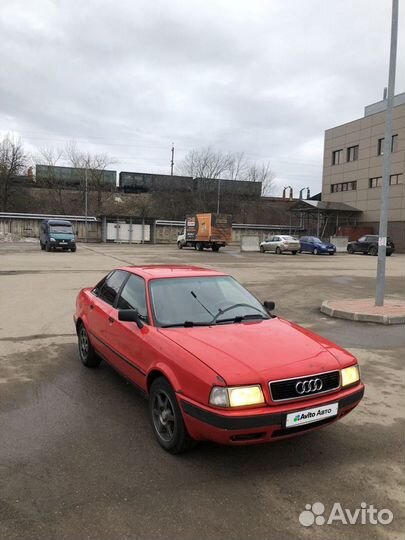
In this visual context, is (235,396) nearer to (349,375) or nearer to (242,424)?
(242,424)

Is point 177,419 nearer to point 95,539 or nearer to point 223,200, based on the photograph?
point 95,539

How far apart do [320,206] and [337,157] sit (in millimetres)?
10430

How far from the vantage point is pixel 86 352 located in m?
5.98

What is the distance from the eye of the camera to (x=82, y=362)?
20.4ft

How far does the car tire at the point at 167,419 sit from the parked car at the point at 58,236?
101ft

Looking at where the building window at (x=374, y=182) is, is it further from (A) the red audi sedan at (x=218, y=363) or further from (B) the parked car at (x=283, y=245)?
(A) the red audi sedan at (x=218, y=363)

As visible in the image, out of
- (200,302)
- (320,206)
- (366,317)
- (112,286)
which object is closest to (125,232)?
(320,206)

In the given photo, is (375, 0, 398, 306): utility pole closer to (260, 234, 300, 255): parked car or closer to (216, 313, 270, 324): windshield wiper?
(216, 313, 270, 324): windshield wiper

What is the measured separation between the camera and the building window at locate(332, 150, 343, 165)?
178ft

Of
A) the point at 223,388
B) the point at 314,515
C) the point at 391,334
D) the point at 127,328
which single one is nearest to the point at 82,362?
the point at 127,328

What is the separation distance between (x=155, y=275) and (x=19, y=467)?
226cm

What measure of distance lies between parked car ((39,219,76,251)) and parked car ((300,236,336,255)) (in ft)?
64.8

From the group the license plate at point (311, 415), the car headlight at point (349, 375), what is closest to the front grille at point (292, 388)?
the license plate at point (311, 415)

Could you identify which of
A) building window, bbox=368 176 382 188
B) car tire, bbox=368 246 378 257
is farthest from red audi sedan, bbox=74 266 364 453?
building window, bbox=368 176 382 188
